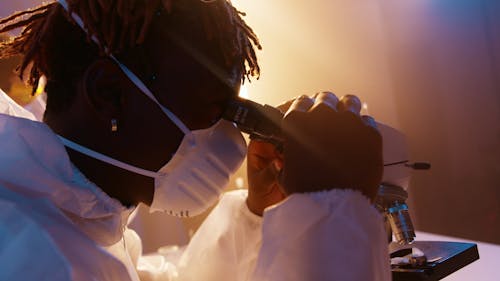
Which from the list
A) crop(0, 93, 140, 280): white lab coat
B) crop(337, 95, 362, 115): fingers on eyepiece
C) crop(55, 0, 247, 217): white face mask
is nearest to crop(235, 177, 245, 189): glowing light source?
crop(55, 0, 247, 217): white face mask

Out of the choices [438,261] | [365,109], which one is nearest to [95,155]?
[438,261]

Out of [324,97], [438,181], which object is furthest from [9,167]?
[438,181]

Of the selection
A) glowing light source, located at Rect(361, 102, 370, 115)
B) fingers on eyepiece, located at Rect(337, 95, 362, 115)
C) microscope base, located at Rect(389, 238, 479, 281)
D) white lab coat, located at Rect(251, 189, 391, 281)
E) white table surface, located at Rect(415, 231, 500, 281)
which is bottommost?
white table surface, located at Rect(415, 231, 500, 281)

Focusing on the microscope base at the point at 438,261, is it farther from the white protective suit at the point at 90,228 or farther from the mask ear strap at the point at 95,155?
the mask ear strap at the point at 95,155

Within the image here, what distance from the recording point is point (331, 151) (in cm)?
70

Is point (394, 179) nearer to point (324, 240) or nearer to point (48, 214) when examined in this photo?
point (324, 240)

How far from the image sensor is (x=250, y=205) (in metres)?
1.15

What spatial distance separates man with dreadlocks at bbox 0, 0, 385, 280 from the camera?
0.71m

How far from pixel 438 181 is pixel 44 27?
164 centimetres

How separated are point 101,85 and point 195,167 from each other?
228 mm

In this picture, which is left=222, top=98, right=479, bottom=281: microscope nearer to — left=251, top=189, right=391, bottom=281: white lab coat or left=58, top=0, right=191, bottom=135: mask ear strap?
left=58, top=0, right=191, bottom=135: mask ear strap

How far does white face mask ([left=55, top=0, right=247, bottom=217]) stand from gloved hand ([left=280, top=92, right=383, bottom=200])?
0.22 metres

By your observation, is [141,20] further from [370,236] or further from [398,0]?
[398,0]

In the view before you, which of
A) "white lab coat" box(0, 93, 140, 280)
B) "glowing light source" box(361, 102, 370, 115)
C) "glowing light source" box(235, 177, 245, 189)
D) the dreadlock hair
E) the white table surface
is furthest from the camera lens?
"glowing light source" box(235, 177, 245, 189)
